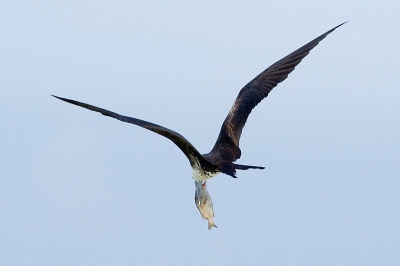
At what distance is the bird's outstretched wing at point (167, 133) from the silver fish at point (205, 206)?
26.0 inches

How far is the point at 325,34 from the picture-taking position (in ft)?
57.1

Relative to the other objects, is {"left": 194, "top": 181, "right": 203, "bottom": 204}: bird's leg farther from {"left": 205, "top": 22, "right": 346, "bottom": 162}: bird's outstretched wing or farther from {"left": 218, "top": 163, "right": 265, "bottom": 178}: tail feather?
{"left": 205, "top": 22, "right": 346, "bottom": 162}: bird's outstretched wing

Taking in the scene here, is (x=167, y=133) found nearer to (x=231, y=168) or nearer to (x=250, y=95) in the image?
(x=231, y=168)

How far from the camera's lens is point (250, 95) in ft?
57.4

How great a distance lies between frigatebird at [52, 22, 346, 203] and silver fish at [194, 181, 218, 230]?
7 cm

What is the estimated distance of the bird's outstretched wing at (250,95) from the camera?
54.2 ft

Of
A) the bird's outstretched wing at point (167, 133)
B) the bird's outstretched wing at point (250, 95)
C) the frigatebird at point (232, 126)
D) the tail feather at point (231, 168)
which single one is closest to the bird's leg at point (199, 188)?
the frigatebird at point (232, 126)

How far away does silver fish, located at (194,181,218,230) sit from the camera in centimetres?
1512

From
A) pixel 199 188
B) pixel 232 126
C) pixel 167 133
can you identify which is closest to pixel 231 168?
pixel 199 188

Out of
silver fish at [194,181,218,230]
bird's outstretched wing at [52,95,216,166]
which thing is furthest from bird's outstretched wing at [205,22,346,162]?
bird's outstretched wing at [52,95,216,166]

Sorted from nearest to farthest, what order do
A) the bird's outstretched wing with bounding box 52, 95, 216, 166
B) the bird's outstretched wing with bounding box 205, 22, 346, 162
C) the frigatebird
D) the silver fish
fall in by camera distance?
the bird's outstretched wing with bounding box 52, 95, 216, 166 < the frigatebird < the silver fish < the bird's outstretched wing with bounding box 205, 22, 346, 162

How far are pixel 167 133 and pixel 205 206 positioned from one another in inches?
98.6

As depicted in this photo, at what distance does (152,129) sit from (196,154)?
1765mm

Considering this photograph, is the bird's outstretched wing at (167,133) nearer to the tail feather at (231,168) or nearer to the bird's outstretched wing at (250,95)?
the tail feather at (231,168)
